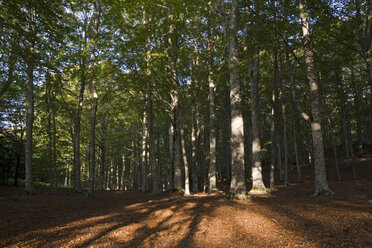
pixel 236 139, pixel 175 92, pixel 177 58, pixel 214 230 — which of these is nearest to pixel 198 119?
pixel 175 92

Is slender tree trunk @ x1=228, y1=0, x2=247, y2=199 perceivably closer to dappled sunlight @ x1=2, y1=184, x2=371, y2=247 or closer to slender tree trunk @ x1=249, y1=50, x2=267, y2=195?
dappled sunlight @ x1=2, y1=184, x2=371, y2=247

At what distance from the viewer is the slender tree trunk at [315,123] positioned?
9.40 m

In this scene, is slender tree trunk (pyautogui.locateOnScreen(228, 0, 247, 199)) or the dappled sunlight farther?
slender tree trunk (pyautogui.locateOnScreen(228, 0, 247, 199))

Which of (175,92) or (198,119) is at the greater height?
(175,92)

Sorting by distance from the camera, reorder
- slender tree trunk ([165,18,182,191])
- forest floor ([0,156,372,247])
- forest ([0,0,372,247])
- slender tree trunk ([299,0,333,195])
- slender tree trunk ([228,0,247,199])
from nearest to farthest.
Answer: forest floor ([0,156,372,247]) < forest ([0,0,372,247]) < slender tree trunk ([228,0,247,199]) < slender tree trunk ([299,0,333,195]) < slender tree trunk ([165,18,182,191])

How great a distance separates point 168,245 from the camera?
3.86m

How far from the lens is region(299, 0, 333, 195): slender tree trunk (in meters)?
9.40

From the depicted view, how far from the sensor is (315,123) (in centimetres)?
1002

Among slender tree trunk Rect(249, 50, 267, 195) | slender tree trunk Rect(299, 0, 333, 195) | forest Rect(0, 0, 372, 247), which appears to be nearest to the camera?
forest Rect(0, 0, 372, 247)

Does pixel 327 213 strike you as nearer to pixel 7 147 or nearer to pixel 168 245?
pixel 168 245

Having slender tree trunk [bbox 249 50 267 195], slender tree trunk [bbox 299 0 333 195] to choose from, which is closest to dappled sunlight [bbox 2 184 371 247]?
slender tree trunk [bbox 299 0 333 195]

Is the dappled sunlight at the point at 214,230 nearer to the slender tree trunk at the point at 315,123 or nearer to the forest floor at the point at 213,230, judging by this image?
the forest floor at the point at 213,230

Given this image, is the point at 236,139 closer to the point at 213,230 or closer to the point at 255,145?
the point at 255,145

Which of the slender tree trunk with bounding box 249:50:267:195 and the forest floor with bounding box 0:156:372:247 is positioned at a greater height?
the slender tree trunk with bounding box 249:50:267:195
